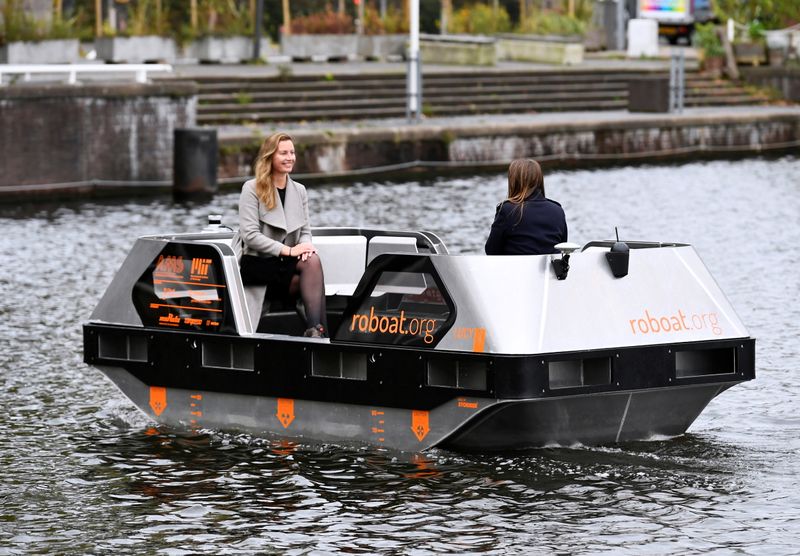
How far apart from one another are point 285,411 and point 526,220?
5.55ft

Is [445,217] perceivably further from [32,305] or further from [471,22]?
[471,22]

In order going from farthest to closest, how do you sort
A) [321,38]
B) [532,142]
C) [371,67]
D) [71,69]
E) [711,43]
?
1. [321,38]
2. [711,43]
3. [371,67]
4. [532,142]
5. [71,69]

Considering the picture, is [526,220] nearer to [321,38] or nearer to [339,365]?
[339,365]

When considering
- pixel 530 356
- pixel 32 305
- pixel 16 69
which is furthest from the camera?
Answer: pixel 16 69

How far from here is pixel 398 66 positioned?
40531mm

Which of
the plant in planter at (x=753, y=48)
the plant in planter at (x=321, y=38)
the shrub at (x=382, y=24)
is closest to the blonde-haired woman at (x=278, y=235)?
the plant in planter at (x=321, y=38)

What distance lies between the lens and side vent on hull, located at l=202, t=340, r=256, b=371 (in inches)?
406

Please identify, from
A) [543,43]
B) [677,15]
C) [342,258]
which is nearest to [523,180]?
[342,258]

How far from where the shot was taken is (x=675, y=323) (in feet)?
31.9

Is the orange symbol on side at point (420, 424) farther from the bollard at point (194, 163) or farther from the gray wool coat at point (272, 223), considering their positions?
the bollard at point (194, 163)

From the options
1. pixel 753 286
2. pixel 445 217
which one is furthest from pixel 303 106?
pixel 753 286

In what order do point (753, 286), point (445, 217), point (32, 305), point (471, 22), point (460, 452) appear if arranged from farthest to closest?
point (471, 22), point (445, 217), point (753, 286), point (32, 305), point (460, 452)

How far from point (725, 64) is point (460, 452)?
1393 inches

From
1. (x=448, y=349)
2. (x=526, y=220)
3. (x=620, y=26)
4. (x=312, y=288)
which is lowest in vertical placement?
(x=448, y=349)
